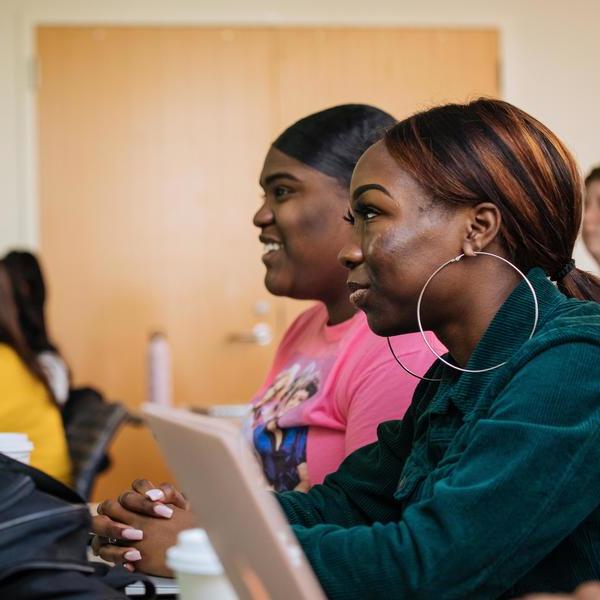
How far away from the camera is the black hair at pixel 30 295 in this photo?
3906 mm

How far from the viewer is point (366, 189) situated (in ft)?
4.58

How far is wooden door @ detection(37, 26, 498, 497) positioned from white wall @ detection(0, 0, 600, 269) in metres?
0.06

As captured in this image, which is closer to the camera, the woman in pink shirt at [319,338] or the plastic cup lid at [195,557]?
the plastic cup lid at [195,557]

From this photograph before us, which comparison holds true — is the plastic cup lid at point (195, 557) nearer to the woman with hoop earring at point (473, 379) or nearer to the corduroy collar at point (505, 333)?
the woman with hoop earring at point (473, 379)

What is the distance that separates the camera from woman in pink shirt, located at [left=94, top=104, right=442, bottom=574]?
1676 millimetres

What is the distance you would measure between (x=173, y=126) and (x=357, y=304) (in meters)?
3.12

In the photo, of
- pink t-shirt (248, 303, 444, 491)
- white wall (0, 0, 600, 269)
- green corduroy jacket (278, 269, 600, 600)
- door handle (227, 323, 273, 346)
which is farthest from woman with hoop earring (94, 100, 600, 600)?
white wall (0, 0, 600, 269)

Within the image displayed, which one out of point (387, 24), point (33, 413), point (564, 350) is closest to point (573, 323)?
point (564, 350)

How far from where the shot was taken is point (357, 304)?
1.43 meters

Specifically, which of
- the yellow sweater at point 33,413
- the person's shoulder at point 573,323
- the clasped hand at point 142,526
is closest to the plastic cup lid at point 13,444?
the clasped hand at point 142,526

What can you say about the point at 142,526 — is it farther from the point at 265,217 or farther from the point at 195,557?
the point at 265,217

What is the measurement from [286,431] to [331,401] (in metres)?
0.11

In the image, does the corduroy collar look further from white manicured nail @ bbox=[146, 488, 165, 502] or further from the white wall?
the white wall

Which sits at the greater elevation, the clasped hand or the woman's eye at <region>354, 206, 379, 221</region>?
the woman's eye at <region>354, 206, 379, 221</region>
